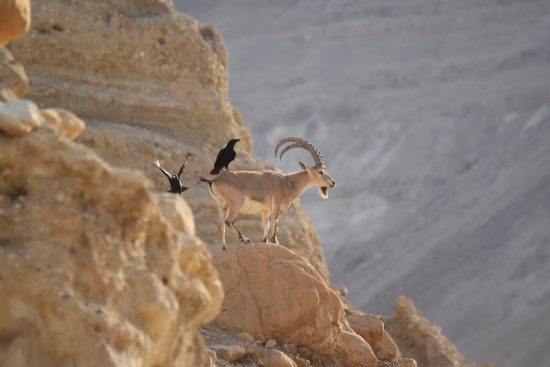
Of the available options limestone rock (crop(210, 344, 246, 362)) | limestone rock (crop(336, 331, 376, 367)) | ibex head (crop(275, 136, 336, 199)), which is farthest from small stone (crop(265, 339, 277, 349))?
ibex head (crop(275, 136, 336, 199))

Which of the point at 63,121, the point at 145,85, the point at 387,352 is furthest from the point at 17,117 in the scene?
the point at 145,85

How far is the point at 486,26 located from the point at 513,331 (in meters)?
38.9

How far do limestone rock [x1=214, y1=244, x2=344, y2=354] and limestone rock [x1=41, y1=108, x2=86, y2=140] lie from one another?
6.46 m

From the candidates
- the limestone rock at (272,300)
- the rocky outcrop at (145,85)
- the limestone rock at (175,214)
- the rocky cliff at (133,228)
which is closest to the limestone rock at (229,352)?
the rocky cliff at (133,228)

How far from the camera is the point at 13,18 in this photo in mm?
8695

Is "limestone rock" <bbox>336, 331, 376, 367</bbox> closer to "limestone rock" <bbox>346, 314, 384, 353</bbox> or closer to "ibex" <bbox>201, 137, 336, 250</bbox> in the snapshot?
"limestone rock" <bbox>346, 314, 384, 353</bbox>

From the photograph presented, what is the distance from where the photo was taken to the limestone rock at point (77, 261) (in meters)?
7.40

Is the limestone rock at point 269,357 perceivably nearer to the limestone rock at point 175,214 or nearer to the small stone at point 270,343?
the small stone at point 270,343

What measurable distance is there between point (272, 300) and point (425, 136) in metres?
73.3

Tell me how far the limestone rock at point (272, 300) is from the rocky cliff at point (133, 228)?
0.01m

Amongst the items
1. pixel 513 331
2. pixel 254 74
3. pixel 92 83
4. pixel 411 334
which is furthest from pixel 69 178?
pixel 254 74

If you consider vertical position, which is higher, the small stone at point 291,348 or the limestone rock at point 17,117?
the small stone at point 291,348

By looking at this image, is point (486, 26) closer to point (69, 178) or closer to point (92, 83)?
point (92, 83)

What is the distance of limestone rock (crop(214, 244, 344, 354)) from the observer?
14758 mm
